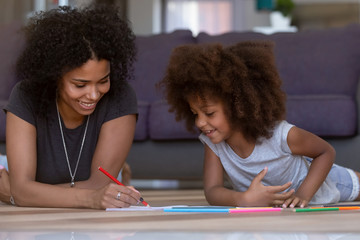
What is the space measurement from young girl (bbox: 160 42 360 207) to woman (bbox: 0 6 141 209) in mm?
200

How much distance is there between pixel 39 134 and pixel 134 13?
593 centimetres

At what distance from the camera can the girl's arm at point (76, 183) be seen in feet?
5.39

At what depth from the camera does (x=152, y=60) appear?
3316 mm

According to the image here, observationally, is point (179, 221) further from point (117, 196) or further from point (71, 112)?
point (71, 112)

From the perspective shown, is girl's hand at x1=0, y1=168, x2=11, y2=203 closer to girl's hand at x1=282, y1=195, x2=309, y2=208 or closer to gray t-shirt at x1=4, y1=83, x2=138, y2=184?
gray t-shirt at x1=4, y1=83, x2=138, y2=184

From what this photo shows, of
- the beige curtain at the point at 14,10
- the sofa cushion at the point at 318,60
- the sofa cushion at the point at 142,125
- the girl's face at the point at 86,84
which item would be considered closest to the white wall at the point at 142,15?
the beige curtain at the point at 14,10

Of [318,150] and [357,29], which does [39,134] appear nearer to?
[318,150]

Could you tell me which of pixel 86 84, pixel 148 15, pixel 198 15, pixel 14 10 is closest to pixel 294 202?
pixel 86 84

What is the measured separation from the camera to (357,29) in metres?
3.21

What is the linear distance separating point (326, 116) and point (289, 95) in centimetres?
33

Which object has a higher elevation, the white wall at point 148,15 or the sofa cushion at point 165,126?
the white wall at point 148,15

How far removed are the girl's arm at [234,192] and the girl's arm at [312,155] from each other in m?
0.09

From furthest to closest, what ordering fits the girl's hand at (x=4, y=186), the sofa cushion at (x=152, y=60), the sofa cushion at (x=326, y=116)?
1. the sofa cushion at (x=152, y=60)
2. the sofa cushion at (x=326, y=116)
3. the girl's hand at (x=4, y=186)

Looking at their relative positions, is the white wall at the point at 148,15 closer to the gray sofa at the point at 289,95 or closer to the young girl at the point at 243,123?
the gray sofa at the point at 289,95
